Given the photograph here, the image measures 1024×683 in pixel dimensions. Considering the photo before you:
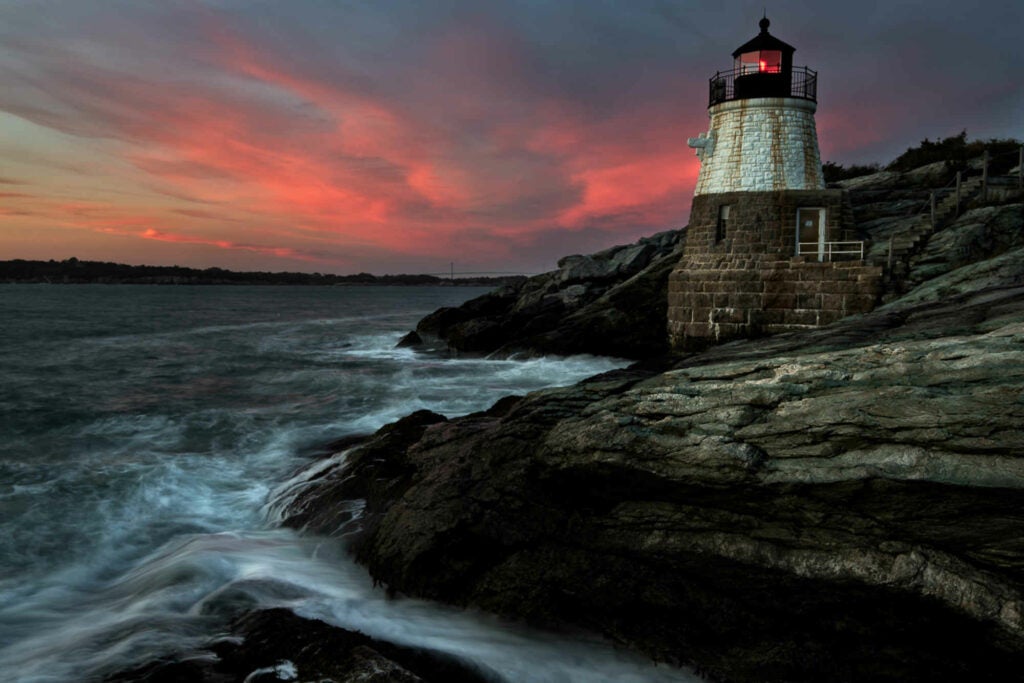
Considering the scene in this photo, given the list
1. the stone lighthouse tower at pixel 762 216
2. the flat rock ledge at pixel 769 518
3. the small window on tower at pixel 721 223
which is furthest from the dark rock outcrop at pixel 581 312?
the flat rock ledge at pixel 769 518

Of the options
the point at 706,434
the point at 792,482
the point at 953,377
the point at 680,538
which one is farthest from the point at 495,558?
the point at 953,377

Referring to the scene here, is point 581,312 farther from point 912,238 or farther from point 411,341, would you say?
point 411,341

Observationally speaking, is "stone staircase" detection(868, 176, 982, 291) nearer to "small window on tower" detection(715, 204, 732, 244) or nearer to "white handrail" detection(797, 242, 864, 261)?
"white handrail" detection(797, 242, 864, 261)

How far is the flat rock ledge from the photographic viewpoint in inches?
201

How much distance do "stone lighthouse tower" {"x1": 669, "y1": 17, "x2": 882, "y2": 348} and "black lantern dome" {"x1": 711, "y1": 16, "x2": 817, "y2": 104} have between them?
31 mm

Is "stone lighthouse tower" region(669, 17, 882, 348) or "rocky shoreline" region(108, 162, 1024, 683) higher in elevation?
"stone lighthouse tower" region(669, 17, 882, 348)

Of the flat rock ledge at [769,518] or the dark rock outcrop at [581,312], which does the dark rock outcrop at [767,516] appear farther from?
the dark rock outcrop at [581,312]

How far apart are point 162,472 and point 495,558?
8.60m

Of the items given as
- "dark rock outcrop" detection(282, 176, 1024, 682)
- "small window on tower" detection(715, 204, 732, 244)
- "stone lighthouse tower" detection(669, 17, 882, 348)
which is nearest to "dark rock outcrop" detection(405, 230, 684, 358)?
"stone lighthouse tower" detection(669, 17, 882, 348)

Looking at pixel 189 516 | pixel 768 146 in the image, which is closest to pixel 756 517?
pixel 189 516

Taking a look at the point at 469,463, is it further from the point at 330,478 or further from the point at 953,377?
the point at 953,377

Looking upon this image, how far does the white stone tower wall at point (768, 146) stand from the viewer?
18469mm

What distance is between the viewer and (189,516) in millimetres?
10070

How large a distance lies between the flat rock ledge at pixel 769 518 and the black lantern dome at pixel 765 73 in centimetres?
1284
